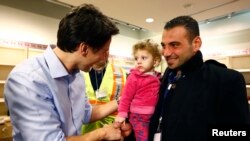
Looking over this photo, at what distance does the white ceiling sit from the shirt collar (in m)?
3.33

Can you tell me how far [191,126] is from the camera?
4.27ft

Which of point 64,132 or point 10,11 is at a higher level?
point 10,11

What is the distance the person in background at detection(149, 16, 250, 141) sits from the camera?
1.28 metres

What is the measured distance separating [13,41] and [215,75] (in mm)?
4595

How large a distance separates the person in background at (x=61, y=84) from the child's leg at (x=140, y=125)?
0.40 m

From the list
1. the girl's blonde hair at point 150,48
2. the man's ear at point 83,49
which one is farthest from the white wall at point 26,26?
the man's ear at point 83,49

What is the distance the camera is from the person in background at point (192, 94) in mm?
1276

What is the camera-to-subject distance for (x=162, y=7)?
480cm

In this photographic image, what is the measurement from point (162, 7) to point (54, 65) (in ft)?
13.2

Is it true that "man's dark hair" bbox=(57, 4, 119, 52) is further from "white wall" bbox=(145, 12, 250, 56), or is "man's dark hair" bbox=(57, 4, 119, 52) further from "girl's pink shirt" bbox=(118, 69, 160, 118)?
"white wall" bbox=(145, 12, 250, 56)

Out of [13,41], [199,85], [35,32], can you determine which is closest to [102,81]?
[199,85]

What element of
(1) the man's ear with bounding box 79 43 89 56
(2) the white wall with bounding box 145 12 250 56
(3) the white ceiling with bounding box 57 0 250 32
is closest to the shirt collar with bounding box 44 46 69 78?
(1) the man's ear with bounding box 79 43 89 56

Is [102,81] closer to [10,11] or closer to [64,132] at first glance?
[64,132]

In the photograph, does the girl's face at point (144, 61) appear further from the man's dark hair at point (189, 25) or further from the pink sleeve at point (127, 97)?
the man's dark hair at point (189, 25)
